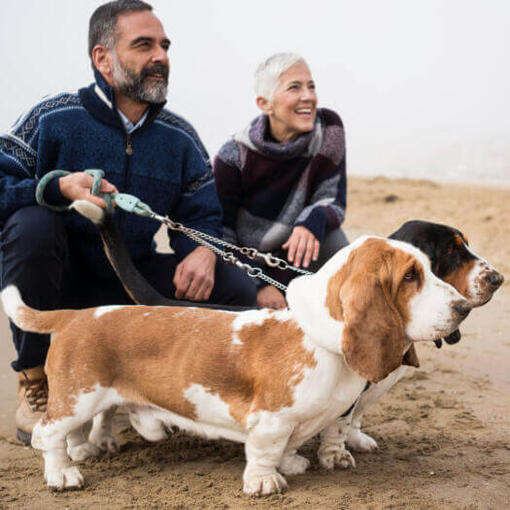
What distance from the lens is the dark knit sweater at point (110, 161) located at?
12.2 ft

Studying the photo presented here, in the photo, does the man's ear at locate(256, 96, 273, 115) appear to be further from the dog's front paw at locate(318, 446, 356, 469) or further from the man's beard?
the dog's front paw at locate(318, 446, 356, 469)

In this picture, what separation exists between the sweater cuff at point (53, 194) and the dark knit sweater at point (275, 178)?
1.34 m

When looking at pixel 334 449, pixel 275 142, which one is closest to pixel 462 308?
pixel 334 449

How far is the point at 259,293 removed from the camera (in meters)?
4.43

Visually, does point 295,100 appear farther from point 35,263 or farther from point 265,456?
point 265,456

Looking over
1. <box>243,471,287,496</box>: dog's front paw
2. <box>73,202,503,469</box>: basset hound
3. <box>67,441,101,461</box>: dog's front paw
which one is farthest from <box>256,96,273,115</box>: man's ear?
<box>243,471,287,496</box>: dog's front paw

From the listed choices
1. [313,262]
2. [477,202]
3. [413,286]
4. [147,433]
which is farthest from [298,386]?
[477,202]

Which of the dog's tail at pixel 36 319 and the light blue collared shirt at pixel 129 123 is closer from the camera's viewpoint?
the dog's tail at pixel 36 319

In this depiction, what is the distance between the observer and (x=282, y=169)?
4.57m

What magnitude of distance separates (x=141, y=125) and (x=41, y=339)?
1.40m

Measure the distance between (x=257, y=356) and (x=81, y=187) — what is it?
1446mm

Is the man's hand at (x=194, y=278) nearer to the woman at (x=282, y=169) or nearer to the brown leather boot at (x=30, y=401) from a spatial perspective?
the woman at (x=282, y=169)

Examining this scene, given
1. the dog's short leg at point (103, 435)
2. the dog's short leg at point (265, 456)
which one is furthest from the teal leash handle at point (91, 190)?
the dog's short leg at point (265, 456)

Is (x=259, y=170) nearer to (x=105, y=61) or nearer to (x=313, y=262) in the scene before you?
(x=313, y=262)
